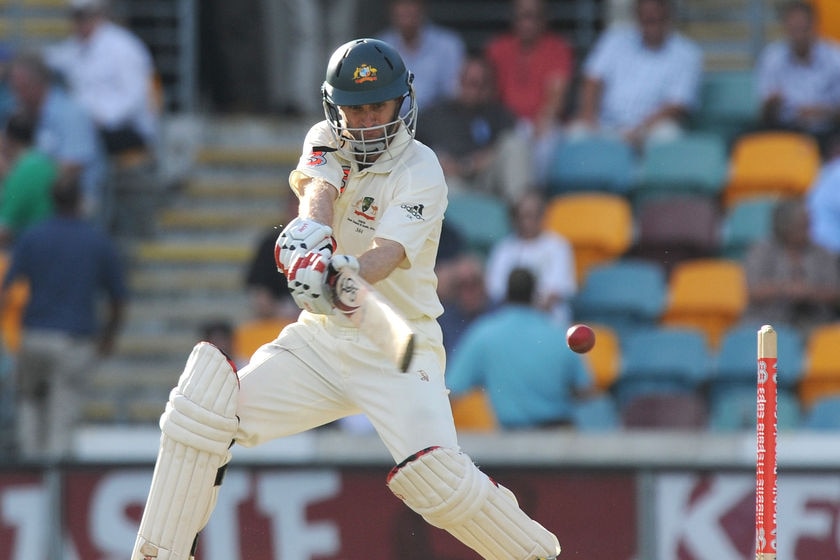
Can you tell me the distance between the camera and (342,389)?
585 centimetres

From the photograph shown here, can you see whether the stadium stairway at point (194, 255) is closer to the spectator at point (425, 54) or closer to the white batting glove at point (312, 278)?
the spectator at point (425, 54)

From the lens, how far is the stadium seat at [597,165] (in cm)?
1059

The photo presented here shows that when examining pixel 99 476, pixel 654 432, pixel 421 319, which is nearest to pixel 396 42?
pixel 654 432

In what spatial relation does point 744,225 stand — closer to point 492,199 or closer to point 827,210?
point 827,210

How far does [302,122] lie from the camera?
11711 mm

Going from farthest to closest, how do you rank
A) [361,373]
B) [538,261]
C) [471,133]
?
[471,133] < [538,261] < [361,373]

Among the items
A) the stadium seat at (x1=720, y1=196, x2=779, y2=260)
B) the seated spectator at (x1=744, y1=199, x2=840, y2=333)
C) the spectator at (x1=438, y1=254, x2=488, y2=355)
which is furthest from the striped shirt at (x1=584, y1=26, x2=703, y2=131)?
the spectator at (x1=438, y1=254, x2=488, y2=355)

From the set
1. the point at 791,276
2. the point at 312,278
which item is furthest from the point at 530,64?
the point at 312,278

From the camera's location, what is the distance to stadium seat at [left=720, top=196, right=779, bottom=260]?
33.7 ft

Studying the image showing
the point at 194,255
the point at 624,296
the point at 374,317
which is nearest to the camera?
the point at 374,317

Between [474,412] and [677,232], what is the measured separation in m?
1.87

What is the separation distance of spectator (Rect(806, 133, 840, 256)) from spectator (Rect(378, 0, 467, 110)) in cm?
233

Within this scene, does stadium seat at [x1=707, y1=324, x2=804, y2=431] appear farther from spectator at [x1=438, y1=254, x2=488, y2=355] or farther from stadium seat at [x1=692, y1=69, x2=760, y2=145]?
stadium seat at [x1=692, y1=69, x2=760, y2=145]

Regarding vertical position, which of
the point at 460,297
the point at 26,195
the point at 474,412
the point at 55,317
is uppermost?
the point at 26,195
